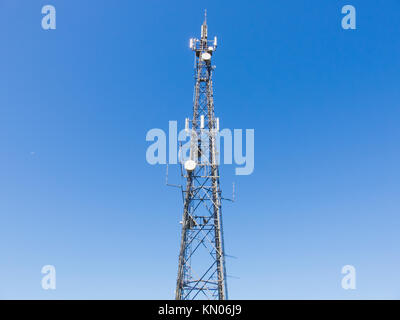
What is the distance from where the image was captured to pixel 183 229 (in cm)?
3341
